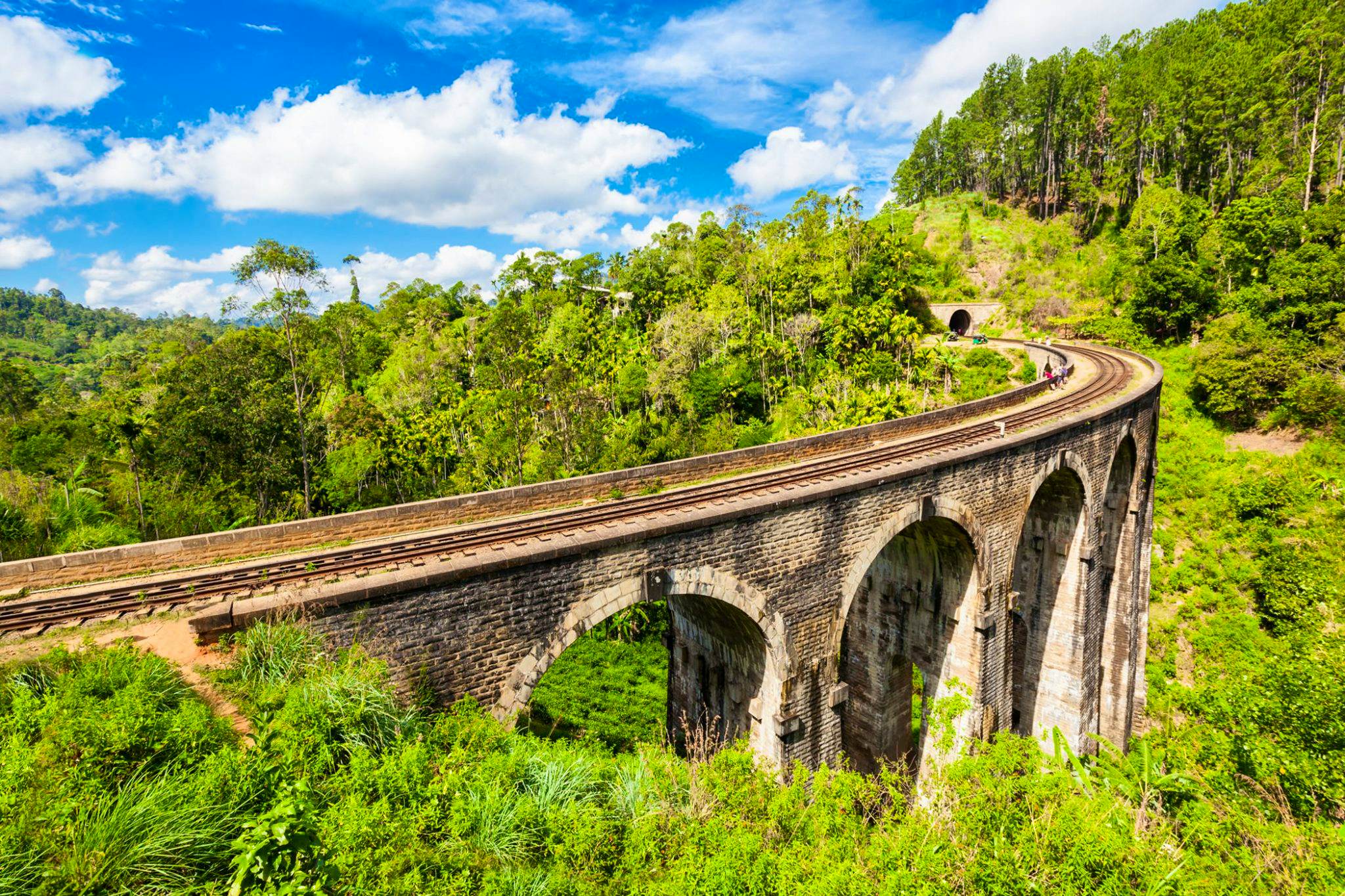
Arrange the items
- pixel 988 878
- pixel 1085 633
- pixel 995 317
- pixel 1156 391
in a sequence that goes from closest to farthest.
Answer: pixel 988 878 < pixel 1085 633 < pixel 1156 391 < pixel 995 317

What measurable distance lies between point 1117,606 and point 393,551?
26055 mm

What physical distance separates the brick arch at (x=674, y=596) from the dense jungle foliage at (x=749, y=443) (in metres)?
0.78

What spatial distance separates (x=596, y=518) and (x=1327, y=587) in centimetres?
2925

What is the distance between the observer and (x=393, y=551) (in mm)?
11297

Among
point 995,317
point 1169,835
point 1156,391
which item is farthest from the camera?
point 995,317

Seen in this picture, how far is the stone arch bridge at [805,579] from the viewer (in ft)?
29.0

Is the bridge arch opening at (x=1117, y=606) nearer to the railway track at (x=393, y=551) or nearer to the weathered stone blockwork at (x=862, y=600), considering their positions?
the weathered stone blockwork at (x=862, y=600)

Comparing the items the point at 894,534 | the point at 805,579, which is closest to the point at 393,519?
the point at 805,579

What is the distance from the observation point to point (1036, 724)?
2164cm

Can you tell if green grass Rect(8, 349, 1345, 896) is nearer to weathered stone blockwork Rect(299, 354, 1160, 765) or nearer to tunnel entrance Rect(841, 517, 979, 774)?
weathered stone blockwork Rect(299, 354, 1160, 765)

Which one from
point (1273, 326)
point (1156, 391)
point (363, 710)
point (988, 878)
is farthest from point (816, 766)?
point (1273, 326)

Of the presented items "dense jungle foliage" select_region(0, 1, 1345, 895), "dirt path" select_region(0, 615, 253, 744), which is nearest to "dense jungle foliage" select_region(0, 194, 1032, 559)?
"dense jungle foliage" select_region(0, 1, 1345, 895)

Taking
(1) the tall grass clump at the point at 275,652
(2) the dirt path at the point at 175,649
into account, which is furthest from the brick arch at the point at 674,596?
(2) the dirt path at the point at 175,649

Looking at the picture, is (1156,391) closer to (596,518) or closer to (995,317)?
(596,518)
